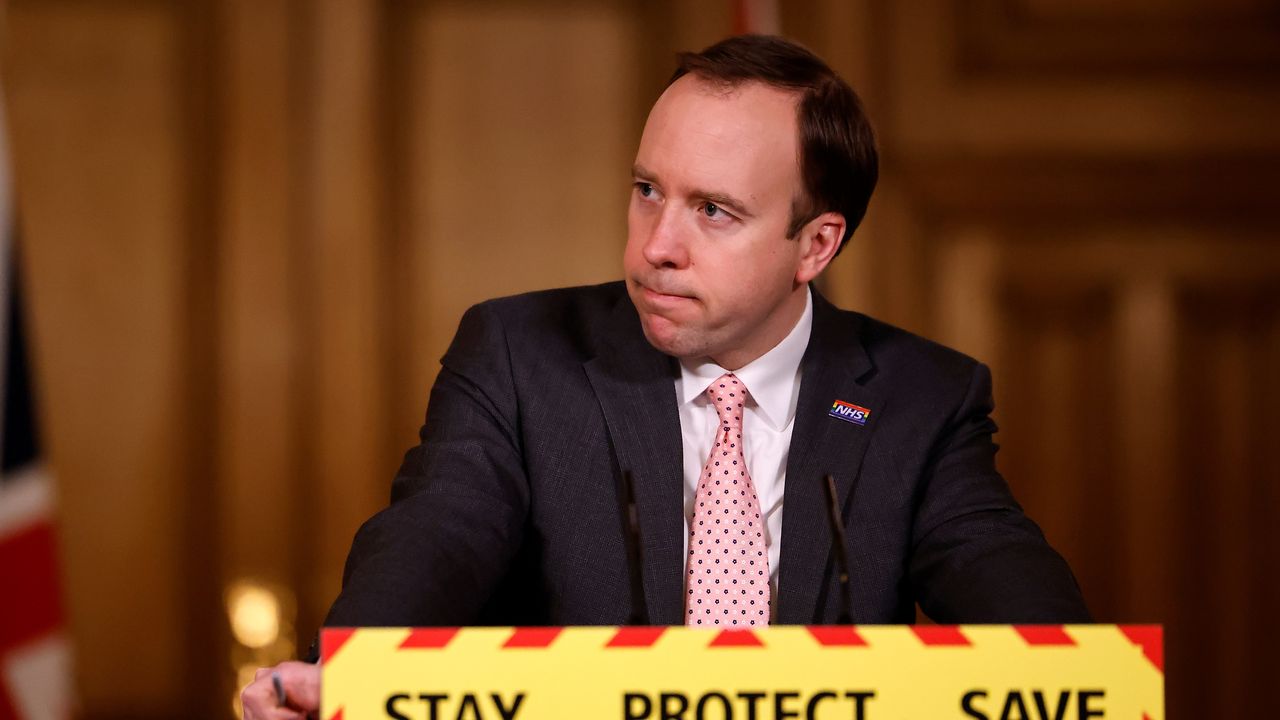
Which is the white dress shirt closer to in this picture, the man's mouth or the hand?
the man's mouth

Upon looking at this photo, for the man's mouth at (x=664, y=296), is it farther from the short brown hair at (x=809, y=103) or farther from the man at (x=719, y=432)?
the short brown hair at (x=809, y=103)

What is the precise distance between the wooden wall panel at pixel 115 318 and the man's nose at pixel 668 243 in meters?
2.11

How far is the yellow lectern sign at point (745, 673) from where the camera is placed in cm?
104

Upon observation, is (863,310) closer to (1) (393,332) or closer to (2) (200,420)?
(1) (393,332)

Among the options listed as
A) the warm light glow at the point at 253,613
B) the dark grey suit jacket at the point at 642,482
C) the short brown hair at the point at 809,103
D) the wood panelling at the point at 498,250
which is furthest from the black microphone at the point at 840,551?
the warm light glow at the point at 253,613

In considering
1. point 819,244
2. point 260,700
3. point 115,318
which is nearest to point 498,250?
point 115,318

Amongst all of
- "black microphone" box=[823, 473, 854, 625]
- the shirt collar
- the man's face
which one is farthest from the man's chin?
"black microphone" box=[823, 473, 854, 625]

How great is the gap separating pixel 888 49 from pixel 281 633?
7.07 ft

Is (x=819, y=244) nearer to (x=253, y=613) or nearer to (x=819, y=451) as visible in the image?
(x=819, y=451)

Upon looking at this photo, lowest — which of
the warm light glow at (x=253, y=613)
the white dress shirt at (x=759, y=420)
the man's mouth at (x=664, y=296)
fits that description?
the warm light glow at (x=253, y=613)

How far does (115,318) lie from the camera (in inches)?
134

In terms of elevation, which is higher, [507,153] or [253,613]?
[507,153]

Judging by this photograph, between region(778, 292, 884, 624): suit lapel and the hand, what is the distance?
647mm

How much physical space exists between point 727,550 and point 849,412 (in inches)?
10.6
